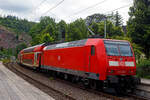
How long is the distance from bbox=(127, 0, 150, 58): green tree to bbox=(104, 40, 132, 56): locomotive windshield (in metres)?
6.58

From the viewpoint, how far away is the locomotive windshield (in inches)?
462

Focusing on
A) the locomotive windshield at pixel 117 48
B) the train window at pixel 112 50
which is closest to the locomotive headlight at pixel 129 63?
the locomotive windshield at pixel 117 48

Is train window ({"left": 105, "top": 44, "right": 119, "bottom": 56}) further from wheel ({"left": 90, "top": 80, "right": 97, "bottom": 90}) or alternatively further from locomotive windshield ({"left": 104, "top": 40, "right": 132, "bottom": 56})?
wheel ({"left": 90, "top": 80, "right": 97, "bottom": 90})

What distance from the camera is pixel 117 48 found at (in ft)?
39.5

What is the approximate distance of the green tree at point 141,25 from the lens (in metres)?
18.4

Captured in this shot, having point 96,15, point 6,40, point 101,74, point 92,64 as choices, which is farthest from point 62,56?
point 6,40

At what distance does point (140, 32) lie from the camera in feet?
62.1

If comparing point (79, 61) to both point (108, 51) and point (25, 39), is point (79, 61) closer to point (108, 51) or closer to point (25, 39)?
point (108, 51)

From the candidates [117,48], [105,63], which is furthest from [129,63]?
[105,63]

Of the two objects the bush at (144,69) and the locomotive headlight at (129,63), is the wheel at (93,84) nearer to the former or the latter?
the locomotive headlight at (129,63)

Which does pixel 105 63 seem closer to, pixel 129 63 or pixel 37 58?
pixel 129 63

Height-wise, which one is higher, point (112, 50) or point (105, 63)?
point (112, 50)

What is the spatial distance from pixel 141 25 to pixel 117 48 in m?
7.71

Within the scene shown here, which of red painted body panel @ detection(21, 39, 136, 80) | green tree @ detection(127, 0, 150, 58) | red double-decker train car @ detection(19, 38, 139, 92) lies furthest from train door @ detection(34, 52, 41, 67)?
green tree @ detection(127, 0, 150, 58)
